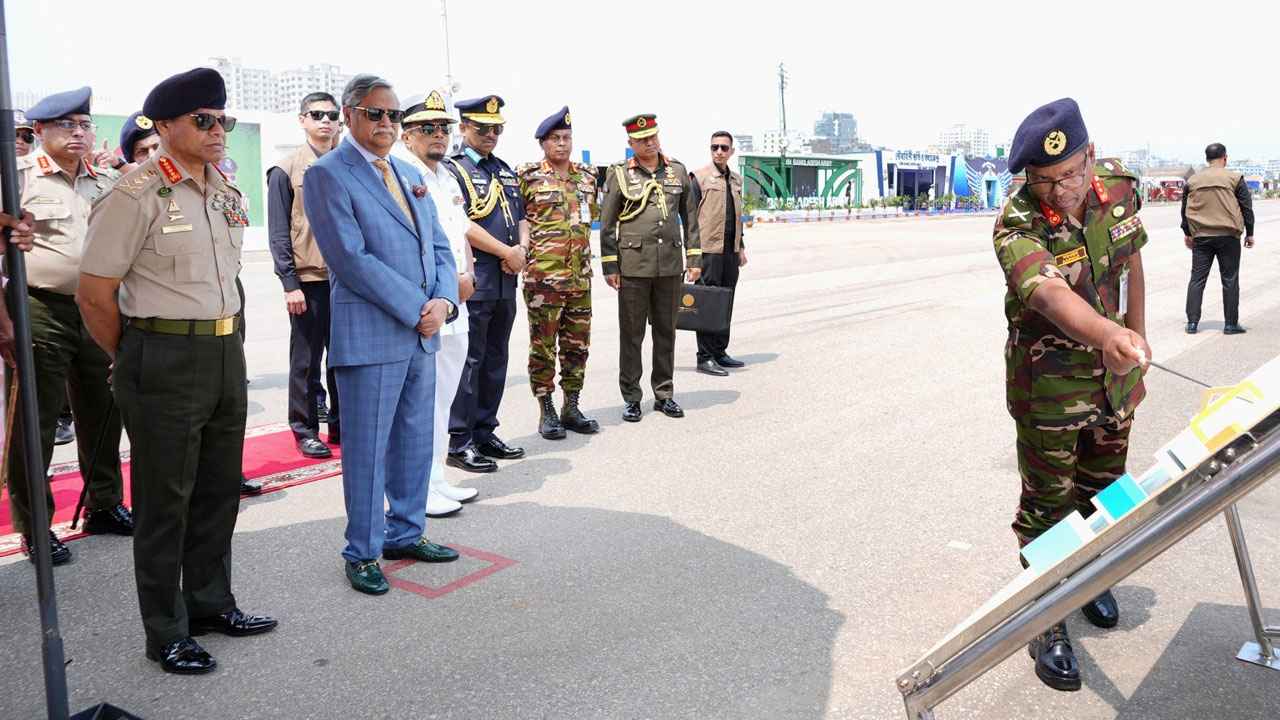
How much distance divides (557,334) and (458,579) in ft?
9.35

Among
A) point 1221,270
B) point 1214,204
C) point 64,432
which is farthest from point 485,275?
point 1221,270

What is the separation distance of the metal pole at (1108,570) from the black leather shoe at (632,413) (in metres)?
4.77

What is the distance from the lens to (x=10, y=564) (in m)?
4.38

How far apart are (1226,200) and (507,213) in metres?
8.35

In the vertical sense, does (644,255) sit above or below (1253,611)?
above

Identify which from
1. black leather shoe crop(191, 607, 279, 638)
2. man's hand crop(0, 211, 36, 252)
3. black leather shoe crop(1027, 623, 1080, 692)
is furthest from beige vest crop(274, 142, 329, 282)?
black leather shoe crop(1027, 623, 1080, 692)

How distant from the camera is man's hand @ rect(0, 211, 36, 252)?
2.68 m

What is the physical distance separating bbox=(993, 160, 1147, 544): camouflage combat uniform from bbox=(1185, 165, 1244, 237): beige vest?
836 cm

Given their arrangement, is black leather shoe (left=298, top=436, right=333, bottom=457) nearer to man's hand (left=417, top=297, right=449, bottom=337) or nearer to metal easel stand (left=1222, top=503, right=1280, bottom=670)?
man's hand (left=417, top=297, right=449, bottom=337)

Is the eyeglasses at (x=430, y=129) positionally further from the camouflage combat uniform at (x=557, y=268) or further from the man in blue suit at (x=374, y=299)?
the camouflage combat uniform at (x=557, y=268)

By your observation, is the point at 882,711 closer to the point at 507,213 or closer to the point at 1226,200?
the point at 507,213

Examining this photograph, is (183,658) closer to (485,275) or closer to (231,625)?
(231,625)

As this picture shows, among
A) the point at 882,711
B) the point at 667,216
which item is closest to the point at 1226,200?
the point at 667,216

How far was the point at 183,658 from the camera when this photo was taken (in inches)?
132
